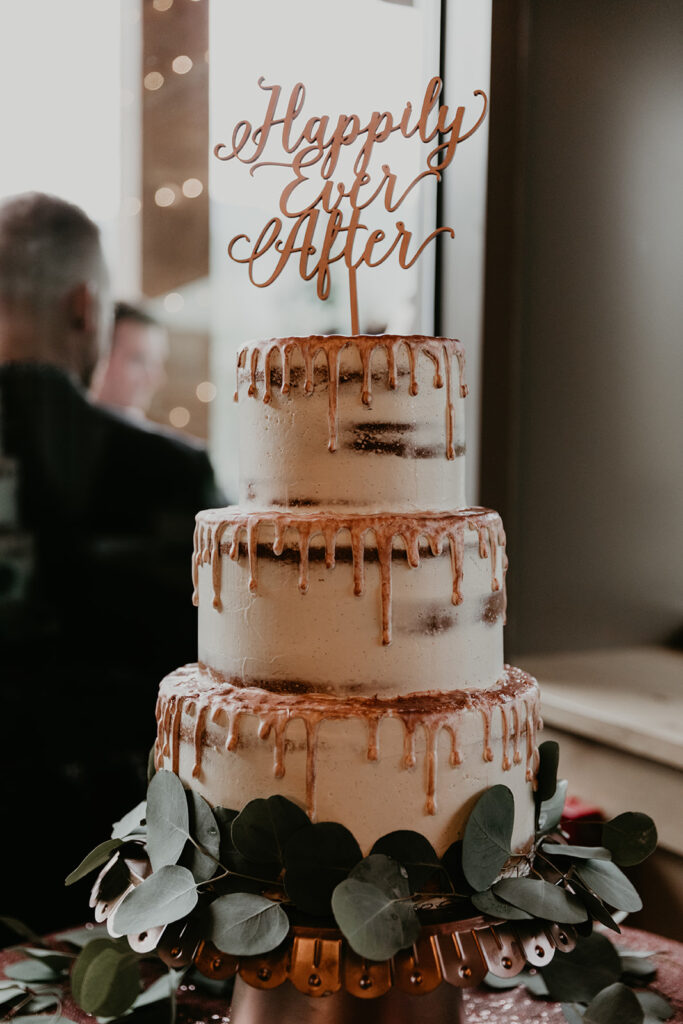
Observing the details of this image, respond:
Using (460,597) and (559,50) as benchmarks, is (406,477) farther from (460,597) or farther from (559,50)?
(559,50)

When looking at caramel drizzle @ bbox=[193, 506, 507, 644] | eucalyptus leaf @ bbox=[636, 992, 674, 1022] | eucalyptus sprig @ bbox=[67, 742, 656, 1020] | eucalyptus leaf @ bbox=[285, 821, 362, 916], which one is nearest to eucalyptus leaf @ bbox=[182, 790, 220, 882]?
eucalyptus sprig @ bbox=[67, 742, 656, 1020]

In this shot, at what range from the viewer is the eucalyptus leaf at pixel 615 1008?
1.27 m

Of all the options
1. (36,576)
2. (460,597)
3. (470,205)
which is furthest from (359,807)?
(470,205)

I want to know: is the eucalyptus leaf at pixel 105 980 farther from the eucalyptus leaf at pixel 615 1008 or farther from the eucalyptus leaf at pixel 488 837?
the eucalyptus leaf at pixel 615 1008

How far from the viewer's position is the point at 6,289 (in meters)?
2.17

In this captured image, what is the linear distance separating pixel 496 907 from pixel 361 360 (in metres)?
0.74

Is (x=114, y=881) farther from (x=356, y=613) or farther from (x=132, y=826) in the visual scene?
(x=356, y=613)

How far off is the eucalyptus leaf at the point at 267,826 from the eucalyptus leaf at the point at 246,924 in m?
0.05

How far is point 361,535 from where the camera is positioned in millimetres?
1254

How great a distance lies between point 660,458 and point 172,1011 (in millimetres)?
1638

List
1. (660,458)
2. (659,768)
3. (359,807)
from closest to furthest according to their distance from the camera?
(359,807), (659,768), (660,458)

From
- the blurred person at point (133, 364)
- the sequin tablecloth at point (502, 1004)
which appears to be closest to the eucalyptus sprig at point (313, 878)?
the sequin tablecloth at point (502, 1004)

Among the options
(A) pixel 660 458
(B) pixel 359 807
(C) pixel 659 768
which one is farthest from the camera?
(A) pixel 660 458

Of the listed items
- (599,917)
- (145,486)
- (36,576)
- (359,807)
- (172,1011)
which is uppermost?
(145,486)
